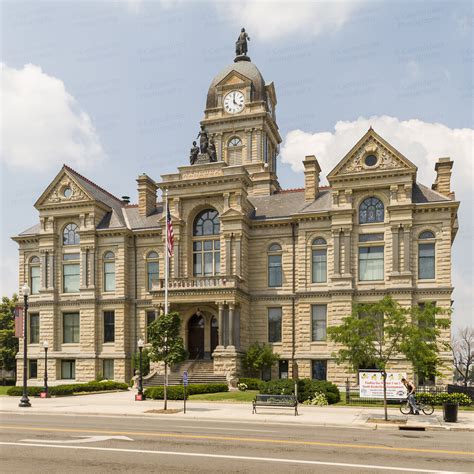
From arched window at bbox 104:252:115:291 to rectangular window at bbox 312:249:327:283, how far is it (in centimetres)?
1774

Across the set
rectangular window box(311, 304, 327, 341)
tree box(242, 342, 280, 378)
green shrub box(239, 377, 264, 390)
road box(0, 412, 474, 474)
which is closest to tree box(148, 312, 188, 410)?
road box(0, 412, 474, 474)

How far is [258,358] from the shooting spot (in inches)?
1860

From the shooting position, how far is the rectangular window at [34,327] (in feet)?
179

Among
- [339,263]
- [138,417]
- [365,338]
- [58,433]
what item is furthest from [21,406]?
[339,263]

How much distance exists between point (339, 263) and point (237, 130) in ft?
73.4

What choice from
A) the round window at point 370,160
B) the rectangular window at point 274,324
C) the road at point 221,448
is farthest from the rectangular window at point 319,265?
the road at point 221,448

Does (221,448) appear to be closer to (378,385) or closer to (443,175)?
(378,385)

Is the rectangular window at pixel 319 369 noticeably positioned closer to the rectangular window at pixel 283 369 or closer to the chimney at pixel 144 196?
the rectangular window at pixel 283 369

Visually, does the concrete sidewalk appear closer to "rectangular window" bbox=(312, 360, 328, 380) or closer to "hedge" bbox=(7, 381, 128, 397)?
"hedge" bbox=(7, 381, 128, 397)

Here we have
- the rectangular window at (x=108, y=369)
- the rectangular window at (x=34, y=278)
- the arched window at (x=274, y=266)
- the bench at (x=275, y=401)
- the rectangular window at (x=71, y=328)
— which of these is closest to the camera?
the bench at (x=275, y=401)

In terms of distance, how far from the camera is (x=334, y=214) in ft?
156

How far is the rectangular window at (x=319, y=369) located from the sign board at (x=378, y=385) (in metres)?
12.8

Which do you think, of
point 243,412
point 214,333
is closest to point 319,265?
point 214,333

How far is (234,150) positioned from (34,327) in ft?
86.4
